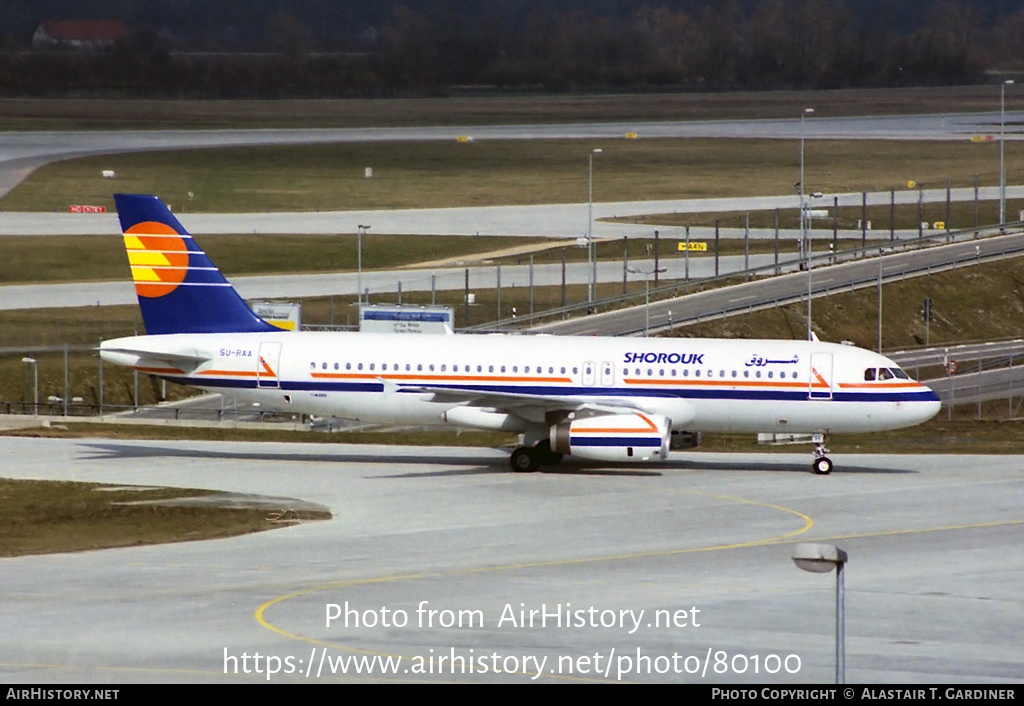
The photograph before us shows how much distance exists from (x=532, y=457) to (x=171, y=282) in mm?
14344

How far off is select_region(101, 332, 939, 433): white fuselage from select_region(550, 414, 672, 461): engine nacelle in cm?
106

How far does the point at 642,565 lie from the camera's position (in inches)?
1270

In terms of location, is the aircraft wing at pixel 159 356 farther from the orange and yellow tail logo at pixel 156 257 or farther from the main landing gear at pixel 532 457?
the main landing gear at pixel 532 457

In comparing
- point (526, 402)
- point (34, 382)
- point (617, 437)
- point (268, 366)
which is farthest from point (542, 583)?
point (34, 382)

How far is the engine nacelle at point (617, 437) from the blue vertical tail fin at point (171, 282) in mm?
11898

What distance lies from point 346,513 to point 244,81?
162 meters

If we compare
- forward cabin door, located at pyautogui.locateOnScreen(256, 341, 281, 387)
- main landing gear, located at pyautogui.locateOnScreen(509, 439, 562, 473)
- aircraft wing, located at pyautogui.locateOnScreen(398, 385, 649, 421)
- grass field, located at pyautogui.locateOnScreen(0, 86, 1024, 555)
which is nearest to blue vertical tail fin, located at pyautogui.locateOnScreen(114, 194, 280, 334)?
forward cabin door, located at pyautogui.locateOnScreen(256, 341, 281, 387)

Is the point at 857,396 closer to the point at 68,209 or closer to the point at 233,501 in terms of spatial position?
the point at 233,501

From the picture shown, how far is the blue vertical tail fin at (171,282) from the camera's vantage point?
50.1m

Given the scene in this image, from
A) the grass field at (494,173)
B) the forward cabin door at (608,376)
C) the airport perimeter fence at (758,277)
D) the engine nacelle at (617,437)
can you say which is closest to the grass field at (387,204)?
the grass field at (494,173)

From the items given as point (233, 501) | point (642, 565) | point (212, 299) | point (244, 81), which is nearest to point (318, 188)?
point (244, 81)

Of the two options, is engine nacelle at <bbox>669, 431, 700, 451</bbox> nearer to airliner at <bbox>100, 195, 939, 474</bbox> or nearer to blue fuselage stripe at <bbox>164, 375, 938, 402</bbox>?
airliner at <bbox>100, 195, 939, 474</bbox>

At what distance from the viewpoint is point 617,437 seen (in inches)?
1786

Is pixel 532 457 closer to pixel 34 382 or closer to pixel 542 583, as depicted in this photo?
pixel 542 583
